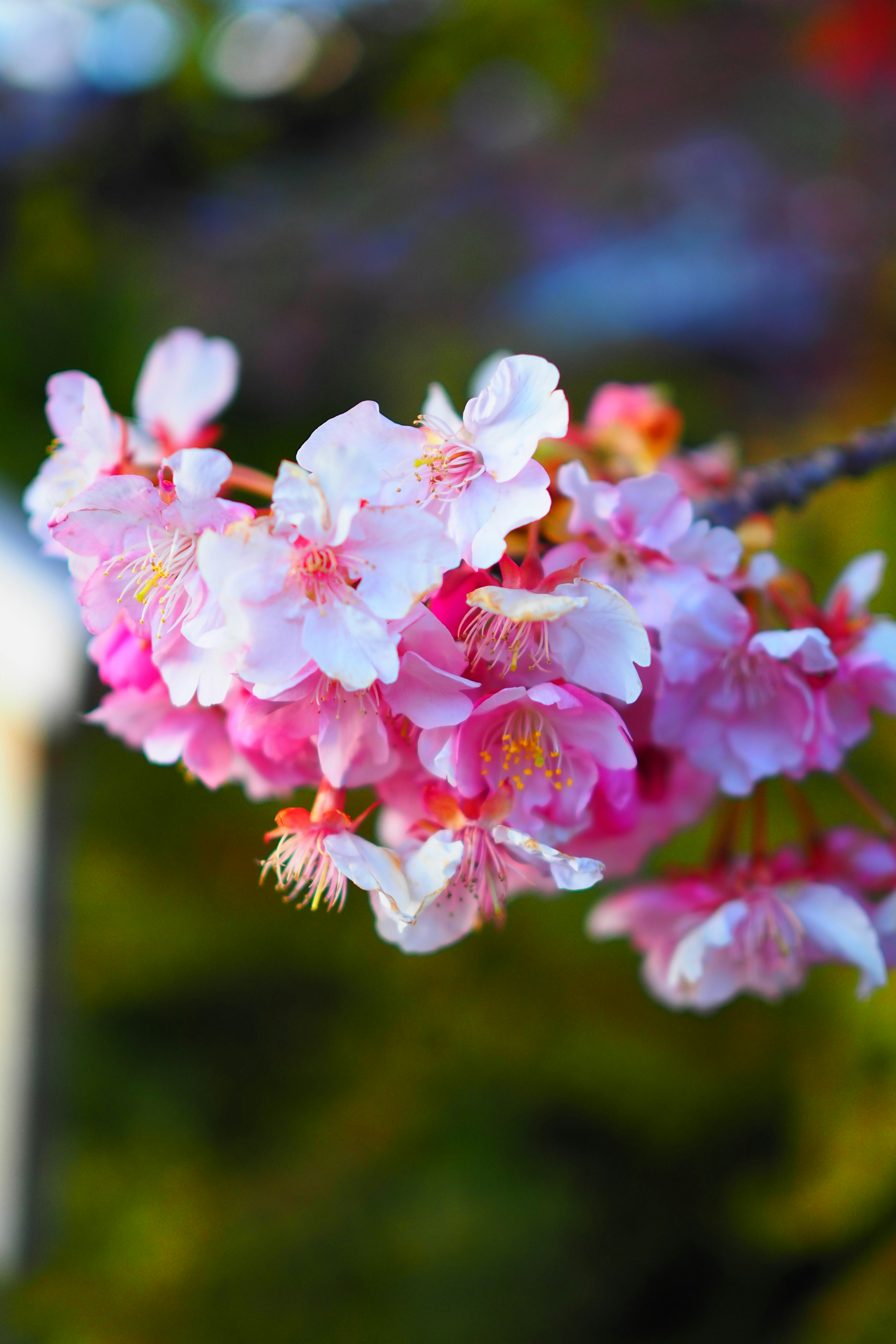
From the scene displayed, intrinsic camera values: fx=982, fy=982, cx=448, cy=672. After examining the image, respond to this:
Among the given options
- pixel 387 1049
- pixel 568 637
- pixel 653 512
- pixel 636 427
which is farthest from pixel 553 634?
pixel 387 1049

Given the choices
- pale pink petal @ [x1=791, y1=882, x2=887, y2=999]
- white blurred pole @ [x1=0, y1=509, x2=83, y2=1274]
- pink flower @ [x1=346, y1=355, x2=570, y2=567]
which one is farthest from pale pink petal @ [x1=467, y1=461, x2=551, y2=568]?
white blurred pole @ [x1=0, y1=509, x2=83, y2=1274]

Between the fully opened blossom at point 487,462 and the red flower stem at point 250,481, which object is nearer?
the fully opened blossom at point 487,462

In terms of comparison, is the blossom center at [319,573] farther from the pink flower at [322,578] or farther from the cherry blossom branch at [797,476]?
the cherry blossom branch at [797,476]

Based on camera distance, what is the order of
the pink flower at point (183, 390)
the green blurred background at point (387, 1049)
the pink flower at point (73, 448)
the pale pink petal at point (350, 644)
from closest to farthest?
the pale pink petal at point (350, 644)
the pink flower at point (73, 448)
the pink flower at point (183, 390)
the green blurred background at point (387, 1049)

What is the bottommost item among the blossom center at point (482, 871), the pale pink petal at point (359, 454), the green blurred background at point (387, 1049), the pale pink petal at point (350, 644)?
the green blurred background at point (387, 1049)

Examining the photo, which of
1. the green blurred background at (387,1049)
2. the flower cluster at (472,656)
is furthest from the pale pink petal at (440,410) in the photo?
the green blurred background at (387,1049)

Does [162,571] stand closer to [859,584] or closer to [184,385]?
[184,385]

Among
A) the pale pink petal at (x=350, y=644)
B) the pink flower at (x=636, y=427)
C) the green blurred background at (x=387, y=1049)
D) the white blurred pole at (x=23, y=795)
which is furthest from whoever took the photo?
the green blurred background at (x=387, y=1049)
